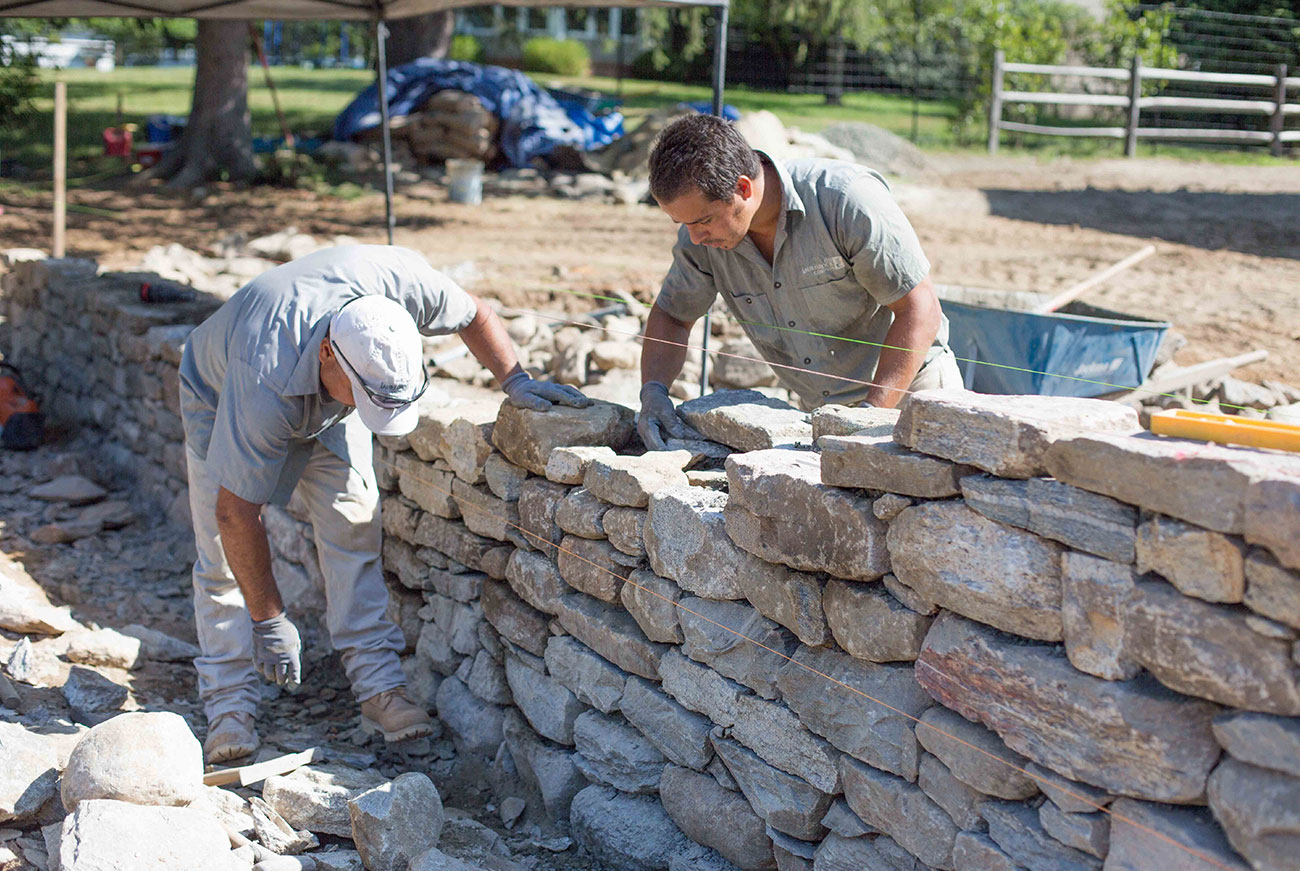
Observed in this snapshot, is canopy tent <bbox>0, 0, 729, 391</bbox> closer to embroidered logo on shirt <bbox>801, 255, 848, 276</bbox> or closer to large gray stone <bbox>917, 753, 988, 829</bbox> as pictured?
embroidered logo on shirt <bbox>801, 255, 848, 276</bbox>

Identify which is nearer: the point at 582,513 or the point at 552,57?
the point at 582,513

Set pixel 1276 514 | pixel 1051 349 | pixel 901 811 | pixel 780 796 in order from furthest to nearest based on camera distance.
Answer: pixel 1051 349 < pixel 780 796 < pixel 901 811 < pixel 1276 514

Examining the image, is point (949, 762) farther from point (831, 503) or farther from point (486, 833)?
point (486, 833)

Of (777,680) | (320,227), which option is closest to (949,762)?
(777,680)

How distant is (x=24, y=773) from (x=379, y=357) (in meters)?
1.56

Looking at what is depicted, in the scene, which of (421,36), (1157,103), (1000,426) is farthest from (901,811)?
(1157,103)

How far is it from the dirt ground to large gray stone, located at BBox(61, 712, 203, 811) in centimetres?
530

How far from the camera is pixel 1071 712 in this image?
2301 mm

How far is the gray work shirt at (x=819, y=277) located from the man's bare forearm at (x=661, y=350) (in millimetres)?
43

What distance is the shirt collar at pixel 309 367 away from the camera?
140 inches

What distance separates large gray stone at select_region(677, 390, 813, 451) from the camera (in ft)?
11.5

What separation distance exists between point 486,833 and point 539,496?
111 cm

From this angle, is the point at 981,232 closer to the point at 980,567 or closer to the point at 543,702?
the point at 543,702

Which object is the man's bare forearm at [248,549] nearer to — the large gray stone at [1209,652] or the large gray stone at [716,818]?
the large gray stone at [716,818]
